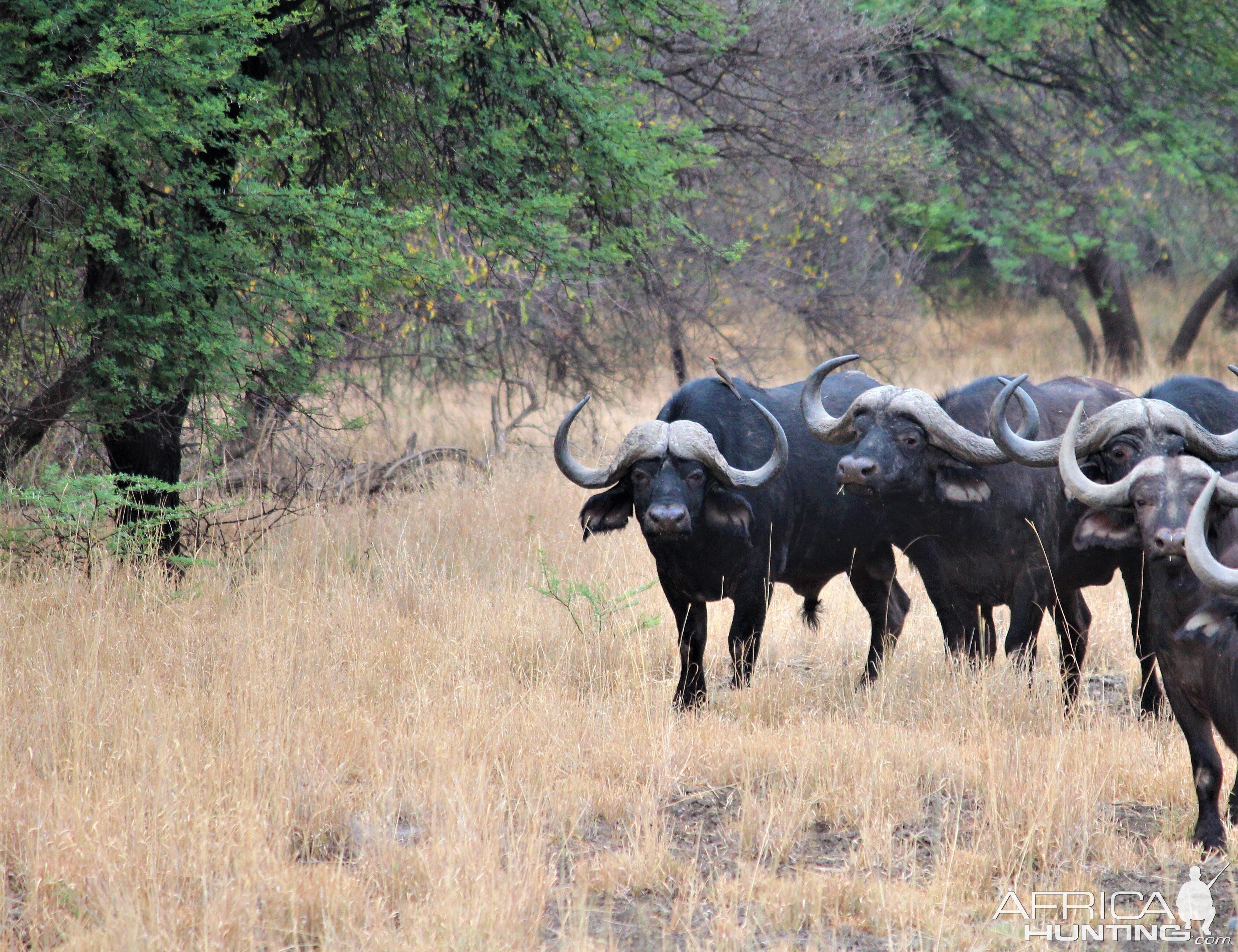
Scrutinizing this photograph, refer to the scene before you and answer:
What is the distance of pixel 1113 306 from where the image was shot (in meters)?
19.9

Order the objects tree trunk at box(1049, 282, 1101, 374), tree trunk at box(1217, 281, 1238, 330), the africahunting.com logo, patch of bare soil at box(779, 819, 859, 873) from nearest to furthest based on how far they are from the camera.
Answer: the africahunting.com logo, patch of bare soil at box(779, 819, 859, 873), tree trunk at box(1049, 282, 1101, 374), tree trunk at box(1217, 281, 1238, 330)

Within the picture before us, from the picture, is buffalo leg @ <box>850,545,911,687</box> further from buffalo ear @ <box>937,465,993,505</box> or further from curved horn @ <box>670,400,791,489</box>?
curved horn @ <box>670,400,791,489</box>

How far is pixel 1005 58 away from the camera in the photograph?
16125 millimetres

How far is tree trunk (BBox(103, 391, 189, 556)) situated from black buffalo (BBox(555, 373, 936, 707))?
306cm

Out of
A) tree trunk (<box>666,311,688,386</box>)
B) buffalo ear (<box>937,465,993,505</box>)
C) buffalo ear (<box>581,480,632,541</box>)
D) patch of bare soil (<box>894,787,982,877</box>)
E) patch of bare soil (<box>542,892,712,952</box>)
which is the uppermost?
tree trunk (<box>666,311,688,386</box>)

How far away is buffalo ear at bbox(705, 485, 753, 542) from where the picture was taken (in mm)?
5969

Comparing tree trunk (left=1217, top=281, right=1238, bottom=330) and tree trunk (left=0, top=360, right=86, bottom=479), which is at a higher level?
tree trunk (left=1217, top=281, right=1238, bottom=330)

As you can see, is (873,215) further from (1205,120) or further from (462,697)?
(462,697)

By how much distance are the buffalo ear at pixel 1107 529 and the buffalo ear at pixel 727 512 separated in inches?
69.6

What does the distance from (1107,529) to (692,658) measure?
2.27 metres

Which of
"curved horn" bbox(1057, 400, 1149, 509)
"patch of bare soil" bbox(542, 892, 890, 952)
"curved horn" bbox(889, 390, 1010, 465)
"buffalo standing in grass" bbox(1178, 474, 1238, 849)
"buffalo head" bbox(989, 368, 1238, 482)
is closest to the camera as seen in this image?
"patch of bare soil" bbox(542, 892, 890, 952)

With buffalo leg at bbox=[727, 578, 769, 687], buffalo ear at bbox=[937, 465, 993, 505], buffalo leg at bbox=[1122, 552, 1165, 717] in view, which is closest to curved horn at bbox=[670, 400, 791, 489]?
buffalo leg at bbox=[727, 578, 769, 687]

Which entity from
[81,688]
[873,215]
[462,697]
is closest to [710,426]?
[462,697]

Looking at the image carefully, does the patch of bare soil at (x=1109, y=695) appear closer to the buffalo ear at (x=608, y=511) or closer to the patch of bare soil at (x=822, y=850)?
the patch of bare soil at (x=822, y=850)
